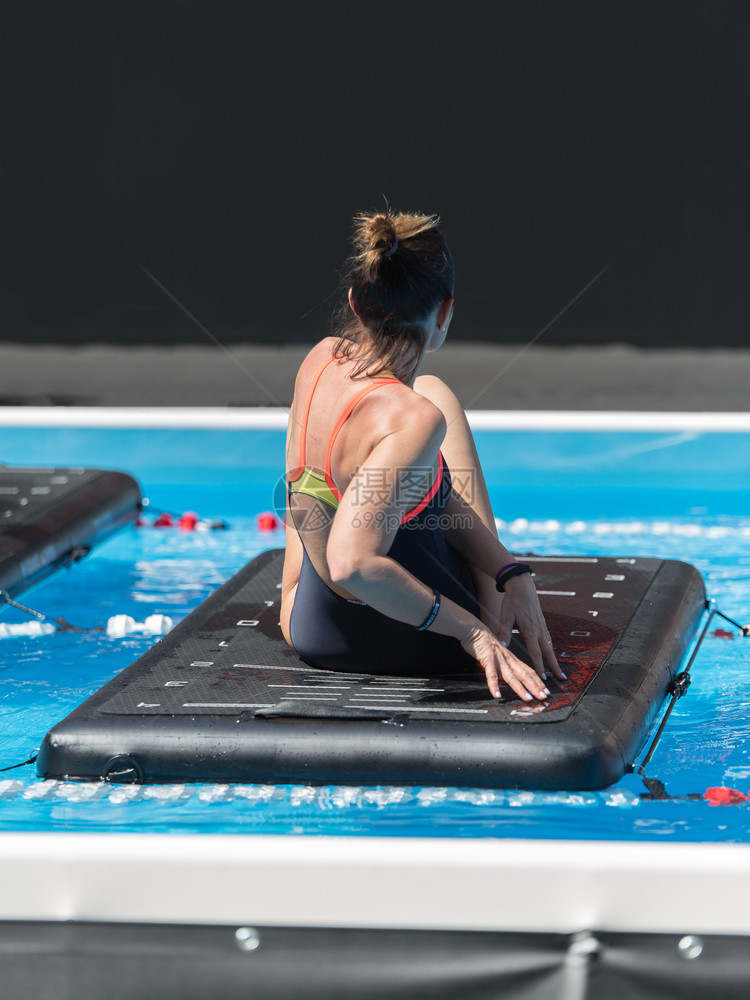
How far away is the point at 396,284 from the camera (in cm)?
206

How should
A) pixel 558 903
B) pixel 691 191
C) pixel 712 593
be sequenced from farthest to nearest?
pixel 691 191 < pixel 712 593 < pixel 558 903

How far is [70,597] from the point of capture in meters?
3.86

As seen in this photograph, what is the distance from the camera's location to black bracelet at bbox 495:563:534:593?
2303 millimetres

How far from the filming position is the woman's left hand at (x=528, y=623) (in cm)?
226

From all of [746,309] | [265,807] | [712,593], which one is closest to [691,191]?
[746,309]

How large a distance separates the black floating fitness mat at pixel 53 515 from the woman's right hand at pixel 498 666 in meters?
1.87

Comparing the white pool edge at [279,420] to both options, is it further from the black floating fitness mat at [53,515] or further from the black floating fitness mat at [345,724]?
the black floating fitness mat at [345,724]

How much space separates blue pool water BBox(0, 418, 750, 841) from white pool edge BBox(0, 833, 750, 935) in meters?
0.40

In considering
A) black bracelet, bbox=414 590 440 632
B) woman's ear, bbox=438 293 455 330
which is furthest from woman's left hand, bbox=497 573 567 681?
woman's ear, bbox=438 293 455 330

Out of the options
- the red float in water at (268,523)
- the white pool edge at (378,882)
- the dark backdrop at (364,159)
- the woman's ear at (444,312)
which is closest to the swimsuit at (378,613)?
the woman's ear at (444,312)

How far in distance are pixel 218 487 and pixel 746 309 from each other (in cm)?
357

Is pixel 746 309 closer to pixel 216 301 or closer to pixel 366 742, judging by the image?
pixel 216 301

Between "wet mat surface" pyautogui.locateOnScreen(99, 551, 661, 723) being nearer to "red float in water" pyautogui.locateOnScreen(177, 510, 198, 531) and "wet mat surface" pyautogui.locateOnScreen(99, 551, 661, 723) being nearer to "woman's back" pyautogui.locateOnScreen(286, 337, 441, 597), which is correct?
"woman's back" pyautogui.locateOnScreen(286, 337, 441, 597)

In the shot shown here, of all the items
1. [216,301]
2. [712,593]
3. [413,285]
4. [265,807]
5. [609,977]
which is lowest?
[609,977]
